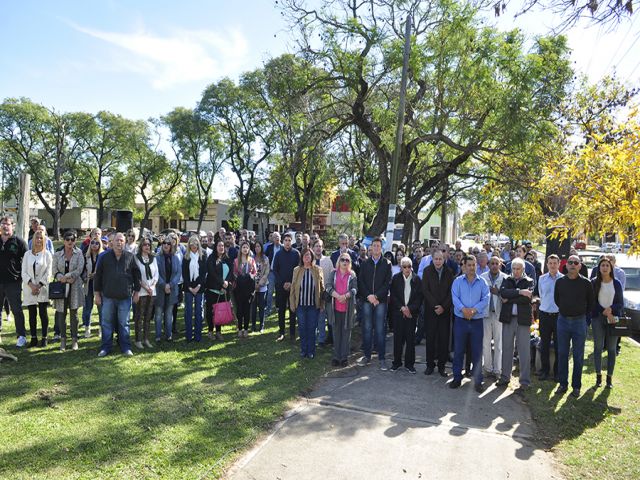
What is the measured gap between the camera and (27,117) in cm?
4472

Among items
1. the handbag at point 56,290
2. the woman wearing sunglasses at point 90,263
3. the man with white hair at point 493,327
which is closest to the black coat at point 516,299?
the man with white hair at point 493,327

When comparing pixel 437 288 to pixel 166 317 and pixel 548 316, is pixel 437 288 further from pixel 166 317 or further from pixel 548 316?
pixel 166 317

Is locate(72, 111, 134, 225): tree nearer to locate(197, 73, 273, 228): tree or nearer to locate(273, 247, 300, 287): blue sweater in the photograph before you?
locate(197, 73, 273, 228): tree

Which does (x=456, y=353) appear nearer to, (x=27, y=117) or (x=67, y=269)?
(x=67, y=269)

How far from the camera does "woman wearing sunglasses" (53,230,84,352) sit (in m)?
7.10

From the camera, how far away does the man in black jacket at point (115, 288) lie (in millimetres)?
6938

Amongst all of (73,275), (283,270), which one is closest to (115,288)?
(73,275)

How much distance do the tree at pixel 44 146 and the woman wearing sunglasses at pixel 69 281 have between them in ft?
137

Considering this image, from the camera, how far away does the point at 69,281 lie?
7090 mm

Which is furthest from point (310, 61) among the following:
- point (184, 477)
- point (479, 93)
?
point (184, 477)

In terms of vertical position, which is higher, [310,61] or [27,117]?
[27,117]

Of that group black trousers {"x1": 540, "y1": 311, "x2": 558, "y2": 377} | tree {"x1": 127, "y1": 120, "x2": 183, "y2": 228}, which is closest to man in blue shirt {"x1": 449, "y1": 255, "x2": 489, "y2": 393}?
black trousers {"x1": 540, "y1": 311, "x2": 558, "y2": 377}

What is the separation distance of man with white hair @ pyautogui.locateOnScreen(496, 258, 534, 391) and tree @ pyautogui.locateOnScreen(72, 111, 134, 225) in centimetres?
4662

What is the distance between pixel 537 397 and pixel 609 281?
206 cm
